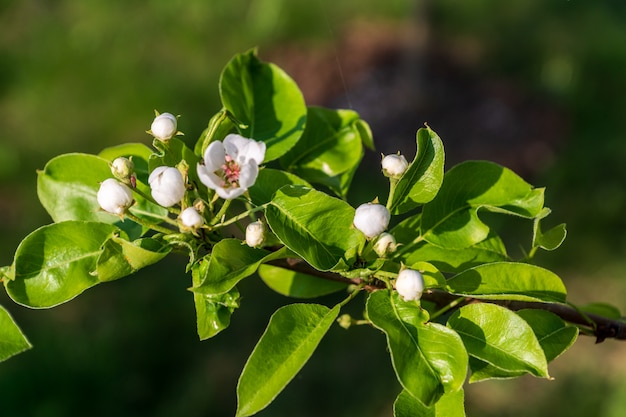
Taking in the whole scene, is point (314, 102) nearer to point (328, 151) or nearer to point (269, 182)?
point (328, 151)

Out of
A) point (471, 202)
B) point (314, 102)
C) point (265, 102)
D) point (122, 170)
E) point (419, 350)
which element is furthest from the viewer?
point (314, 102)

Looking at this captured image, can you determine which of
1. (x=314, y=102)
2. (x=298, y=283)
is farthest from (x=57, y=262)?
(x=314, y=102)

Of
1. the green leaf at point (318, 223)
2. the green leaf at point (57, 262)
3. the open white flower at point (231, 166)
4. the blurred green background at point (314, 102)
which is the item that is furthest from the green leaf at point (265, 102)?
the blurred green background at point (314, 102)

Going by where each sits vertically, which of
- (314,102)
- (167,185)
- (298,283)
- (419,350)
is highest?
(167,185)

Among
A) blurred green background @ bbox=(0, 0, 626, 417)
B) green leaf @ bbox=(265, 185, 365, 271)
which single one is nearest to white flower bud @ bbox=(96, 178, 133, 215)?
green leaf @ bbox=(265, 185, 365, 271)

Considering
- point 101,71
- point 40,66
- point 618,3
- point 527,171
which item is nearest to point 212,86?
point 101,71

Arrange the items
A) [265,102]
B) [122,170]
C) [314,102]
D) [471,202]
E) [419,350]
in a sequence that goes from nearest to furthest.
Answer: [419,350] < [122,170] < [471,202] < [265,102] < [314,102]

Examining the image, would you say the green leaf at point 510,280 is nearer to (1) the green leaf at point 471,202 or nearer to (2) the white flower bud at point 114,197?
(1) the green leaf at point 471,202
